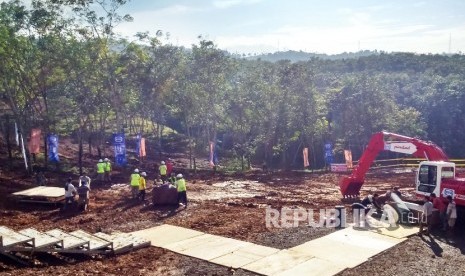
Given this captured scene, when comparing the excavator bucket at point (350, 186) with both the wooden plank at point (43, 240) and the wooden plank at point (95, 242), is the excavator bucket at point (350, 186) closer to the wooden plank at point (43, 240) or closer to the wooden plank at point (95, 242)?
the wooden plank at point (95, 242)

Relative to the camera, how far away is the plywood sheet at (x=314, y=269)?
11903mm

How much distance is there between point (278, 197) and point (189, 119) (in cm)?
2037

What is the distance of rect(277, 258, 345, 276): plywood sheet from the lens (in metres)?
11.9

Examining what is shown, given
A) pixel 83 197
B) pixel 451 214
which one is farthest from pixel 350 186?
pixel 83 197

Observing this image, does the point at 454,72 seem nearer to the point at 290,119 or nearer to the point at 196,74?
the point at 290,119

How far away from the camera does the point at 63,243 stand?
12.6 m

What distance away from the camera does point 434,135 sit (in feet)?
178

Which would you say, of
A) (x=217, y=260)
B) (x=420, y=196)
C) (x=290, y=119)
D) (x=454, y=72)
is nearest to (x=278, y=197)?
(x=420, y=196)

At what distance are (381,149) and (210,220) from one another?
29.3 feet

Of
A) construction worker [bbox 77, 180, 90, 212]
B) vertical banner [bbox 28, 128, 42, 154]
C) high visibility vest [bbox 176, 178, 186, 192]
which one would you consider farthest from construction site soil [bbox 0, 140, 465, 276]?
vertical banner [bbox 28, 128, 42, 154]

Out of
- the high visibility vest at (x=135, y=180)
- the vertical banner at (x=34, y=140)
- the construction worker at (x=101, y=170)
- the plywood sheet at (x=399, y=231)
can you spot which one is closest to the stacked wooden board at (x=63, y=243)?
the high visibility vest at (x=135, y=180)

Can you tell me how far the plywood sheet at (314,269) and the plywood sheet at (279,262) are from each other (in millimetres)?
178

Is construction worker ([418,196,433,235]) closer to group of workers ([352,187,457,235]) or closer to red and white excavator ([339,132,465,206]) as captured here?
group of workers ([352,187,457,235])

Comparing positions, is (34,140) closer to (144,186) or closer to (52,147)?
(52,147)
